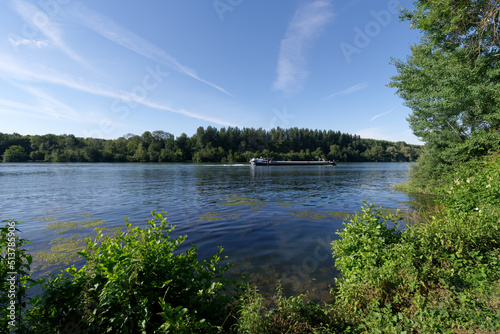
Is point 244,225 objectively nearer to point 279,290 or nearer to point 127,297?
point 279,290

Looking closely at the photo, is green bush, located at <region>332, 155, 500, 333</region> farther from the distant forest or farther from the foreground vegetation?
the distant forest

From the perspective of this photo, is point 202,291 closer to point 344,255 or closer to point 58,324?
point 58,324

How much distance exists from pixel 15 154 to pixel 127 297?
185920 mm

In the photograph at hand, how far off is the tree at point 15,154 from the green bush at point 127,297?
596 feet

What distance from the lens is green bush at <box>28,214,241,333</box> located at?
315cm

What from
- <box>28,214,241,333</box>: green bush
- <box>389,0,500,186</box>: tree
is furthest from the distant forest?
<box>28,214,241,333</box>: green bush

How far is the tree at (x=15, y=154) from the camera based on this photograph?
126250 mm

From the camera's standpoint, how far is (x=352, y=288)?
5051 millimetres

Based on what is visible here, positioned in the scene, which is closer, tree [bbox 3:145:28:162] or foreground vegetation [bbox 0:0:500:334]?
foreground vegetation [bbox 0:0:500:334]

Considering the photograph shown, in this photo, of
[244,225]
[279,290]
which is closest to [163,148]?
[244,225]

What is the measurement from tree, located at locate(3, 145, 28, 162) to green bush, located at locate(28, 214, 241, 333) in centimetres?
18161

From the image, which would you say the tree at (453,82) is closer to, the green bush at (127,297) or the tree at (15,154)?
the green bush at (127,297)

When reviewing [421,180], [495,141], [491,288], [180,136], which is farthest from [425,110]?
[180,136]

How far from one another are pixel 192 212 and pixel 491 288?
1530 cm
